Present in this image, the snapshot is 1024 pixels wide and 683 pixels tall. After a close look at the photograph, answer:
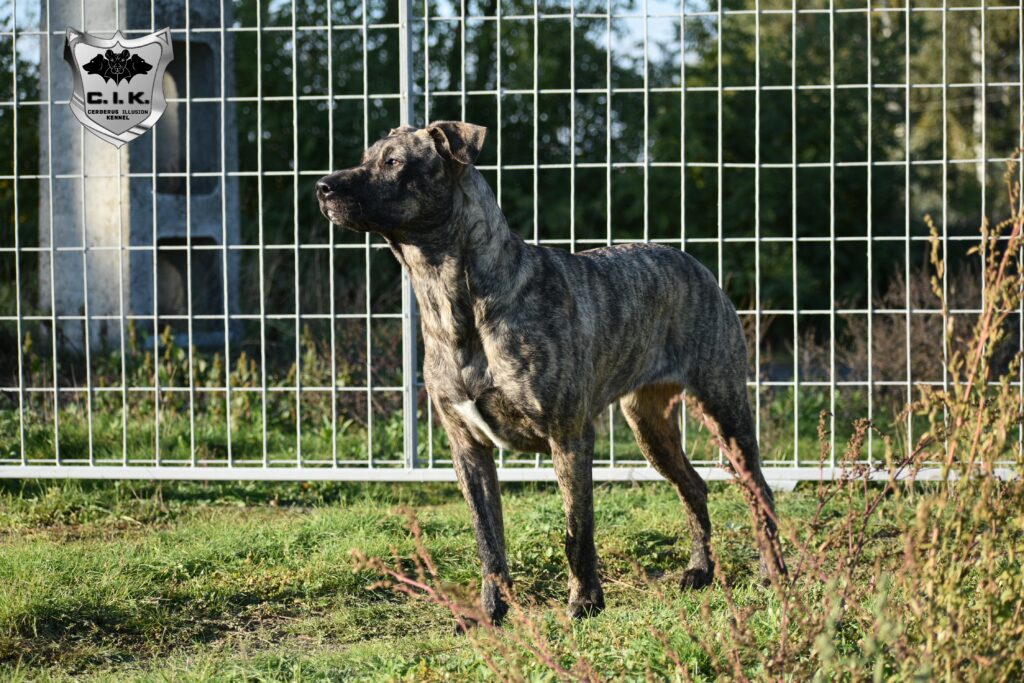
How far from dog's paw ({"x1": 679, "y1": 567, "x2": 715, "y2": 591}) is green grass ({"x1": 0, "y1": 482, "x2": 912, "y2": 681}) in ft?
0.31

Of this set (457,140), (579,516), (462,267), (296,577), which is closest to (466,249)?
(462,267)

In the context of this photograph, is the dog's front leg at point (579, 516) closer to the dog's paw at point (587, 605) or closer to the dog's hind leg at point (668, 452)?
the dog's paw at point (587, 605)

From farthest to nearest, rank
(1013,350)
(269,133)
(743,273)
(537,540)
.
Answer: (269,133)
(743,273)
(1013,350)
(537,540)

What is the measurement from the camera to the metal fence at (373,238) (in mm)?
5828

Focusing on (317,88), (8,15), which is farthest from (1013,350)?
(317,88)

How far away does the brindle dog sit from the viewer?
3.98 meters

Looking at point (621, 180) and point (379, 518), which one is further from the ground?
point (621, 180)

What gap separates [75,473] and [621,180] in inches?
351

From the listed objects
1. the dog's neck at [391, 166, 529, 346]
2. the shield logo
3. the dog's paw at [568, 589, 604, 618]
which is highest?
the shield logo

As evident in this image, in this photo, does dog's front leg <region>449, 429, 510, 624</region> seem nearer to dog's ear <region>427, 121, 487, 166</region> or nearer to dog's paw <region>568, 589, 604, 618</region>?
dog's paw <region>568, 589, 604, 618</region>

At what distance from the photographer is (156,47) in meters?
5.96

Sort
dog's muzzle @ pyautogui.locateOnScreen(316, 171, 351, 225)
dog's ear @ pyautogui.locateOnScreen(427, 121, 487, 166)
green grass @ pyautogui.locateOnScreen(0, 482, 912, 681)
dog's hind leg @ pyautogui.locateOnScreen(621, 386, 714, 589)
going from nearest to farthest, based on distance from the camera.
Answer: green grass @ pyautogui.locateOnScreen(0, 482, 912, 681) < dog's muzzle @ pyautogui.locateOnScreen(316, 171, 351, 225) < dog's ear @ pyautogui.locateOnScreen(427, 121, 487, 166) < dog's hind leg @ pyautogui.locateOnScreen(621, 386, 714, 589)

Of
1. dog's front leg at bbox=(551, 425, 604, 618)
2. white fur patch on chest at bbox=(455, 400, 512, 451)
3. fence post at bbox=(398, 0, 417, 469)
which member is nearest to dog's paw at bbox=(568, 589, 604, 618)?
dog's front leg at bbox=(551, 425, 604, 618)

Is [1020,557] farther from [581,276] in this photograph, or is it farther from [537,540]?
[537,540]
